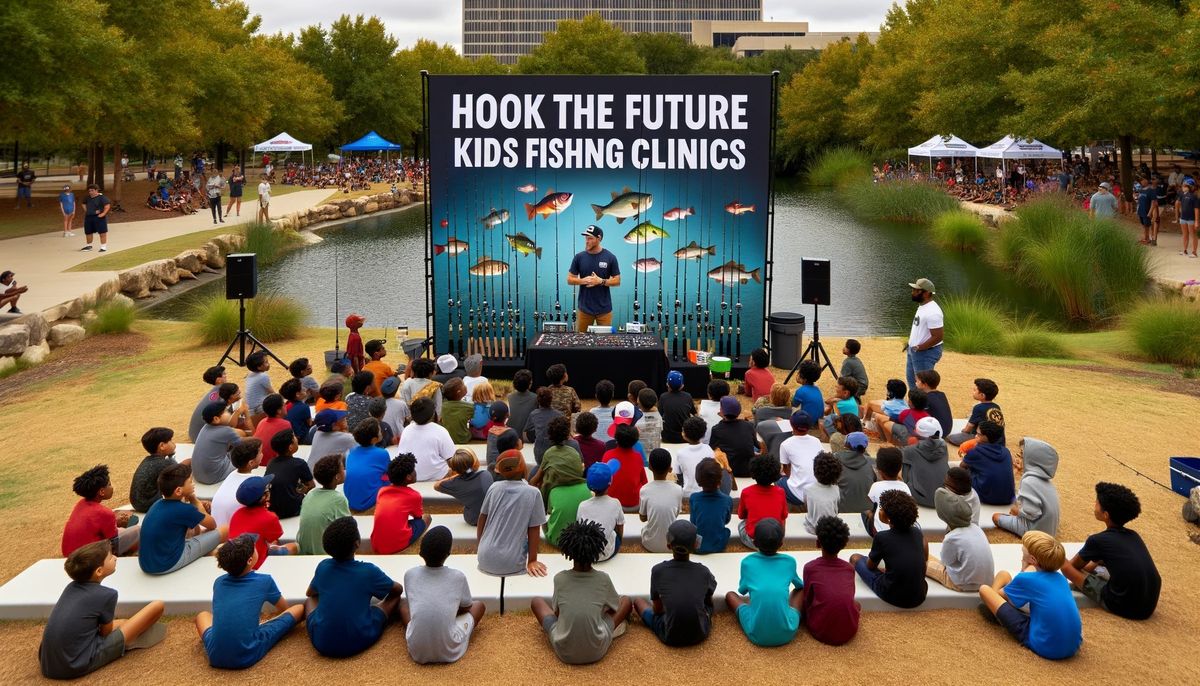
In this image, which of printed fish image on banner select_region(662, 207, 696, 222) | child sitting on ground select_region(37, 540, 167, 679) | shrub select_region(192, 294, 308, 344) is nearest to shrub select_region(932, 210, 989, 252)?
printed fish image on banner select_region(662, 207, 696, 222)

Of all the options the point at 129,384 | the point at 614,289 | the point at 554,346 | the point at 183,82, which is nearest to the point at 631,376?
the point at 554,346

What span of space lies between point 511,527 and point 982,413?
13.8ft

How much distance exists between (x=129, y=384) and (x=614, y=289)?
5.78m

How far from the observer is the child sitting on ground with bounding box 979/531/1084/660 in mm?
5023

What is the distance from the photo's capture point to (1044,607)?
16.6 feet

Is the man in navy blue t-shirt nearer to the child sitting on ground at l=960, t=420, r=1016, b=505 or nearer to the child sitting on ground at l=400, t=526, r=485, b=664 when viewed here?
the child sitting on ground at l=960, t=420, r=1016, b=505

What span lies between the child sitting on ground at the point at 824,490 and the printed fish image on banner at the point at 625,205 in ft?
18.7

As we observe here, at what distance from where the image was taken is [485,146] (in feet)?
37.3

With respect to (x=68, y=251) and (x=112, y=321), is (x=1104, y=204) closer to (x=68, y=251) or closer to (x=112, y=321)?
(x=112, y=321)

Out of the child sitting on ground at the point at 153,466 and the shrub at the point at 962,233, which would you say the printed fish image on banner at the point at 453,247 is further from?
the shrub at the point at 962,233

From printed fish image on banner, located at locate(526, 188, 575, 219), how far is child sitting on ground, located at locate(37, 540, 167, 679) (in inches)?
289

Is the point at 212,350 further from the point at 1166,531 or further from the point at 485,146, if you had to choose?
the point at 1166,531

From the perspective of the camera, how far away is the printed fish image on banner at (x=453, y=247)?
1167cm

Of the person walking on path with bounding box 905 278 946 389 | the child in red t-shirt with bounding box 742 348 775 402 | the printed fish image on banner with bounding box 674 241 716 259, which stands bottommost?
the child in red t-shirt with bounding box 742 348 775 402
